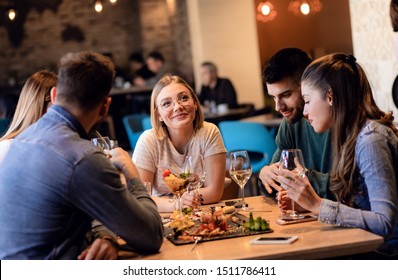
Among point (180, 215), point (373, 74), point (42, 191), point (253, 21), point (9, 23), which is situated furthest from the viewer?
point (9, 23)

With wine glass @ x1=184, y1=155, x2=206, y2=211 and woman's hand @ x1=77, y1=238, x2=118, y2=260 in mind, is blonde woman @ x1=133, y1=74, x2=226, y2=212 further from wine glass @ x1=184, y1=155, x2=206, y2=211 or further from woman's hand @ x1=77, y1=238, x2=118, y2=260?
woman's hand @ x1=77, y1=238, x2=118, y2=260

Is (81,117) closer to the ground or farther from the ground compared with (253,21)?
closer to the ground

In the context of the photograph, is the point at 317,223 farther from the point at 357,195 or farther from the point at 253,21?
the point at 253,21

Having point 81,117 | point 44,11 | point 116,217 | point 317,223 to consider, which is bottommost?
point 317,223

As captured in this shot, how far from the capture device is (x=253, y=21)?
10445mm

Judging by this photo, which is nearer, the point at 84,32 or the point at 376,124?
the point at 376,124

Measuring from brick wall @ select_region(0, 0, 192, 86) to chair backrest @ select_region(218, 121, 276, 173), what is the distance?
277 inches

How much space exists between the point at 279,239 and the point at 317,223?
27 centimetres

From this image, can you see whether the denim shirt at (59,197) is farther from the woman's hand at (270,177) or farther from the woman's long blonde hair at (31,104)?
the woman's long blonde hair at (31,104)

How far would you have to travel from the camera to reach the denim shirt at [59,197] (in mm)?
2008

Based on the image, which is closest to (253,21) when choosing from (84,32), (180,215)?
(84,32)

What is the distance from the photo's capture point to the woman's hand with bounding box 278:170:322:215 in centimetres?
227

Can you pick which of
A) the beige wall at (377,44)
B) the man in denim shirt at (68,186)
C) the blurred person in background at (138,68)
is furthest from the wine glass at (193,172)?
the blurred person in background at (138,68)

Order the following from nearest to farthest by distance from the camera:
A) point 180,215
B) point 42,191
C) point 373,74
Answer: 1. point 42,191
2. point 180,215
3. point 373,74
